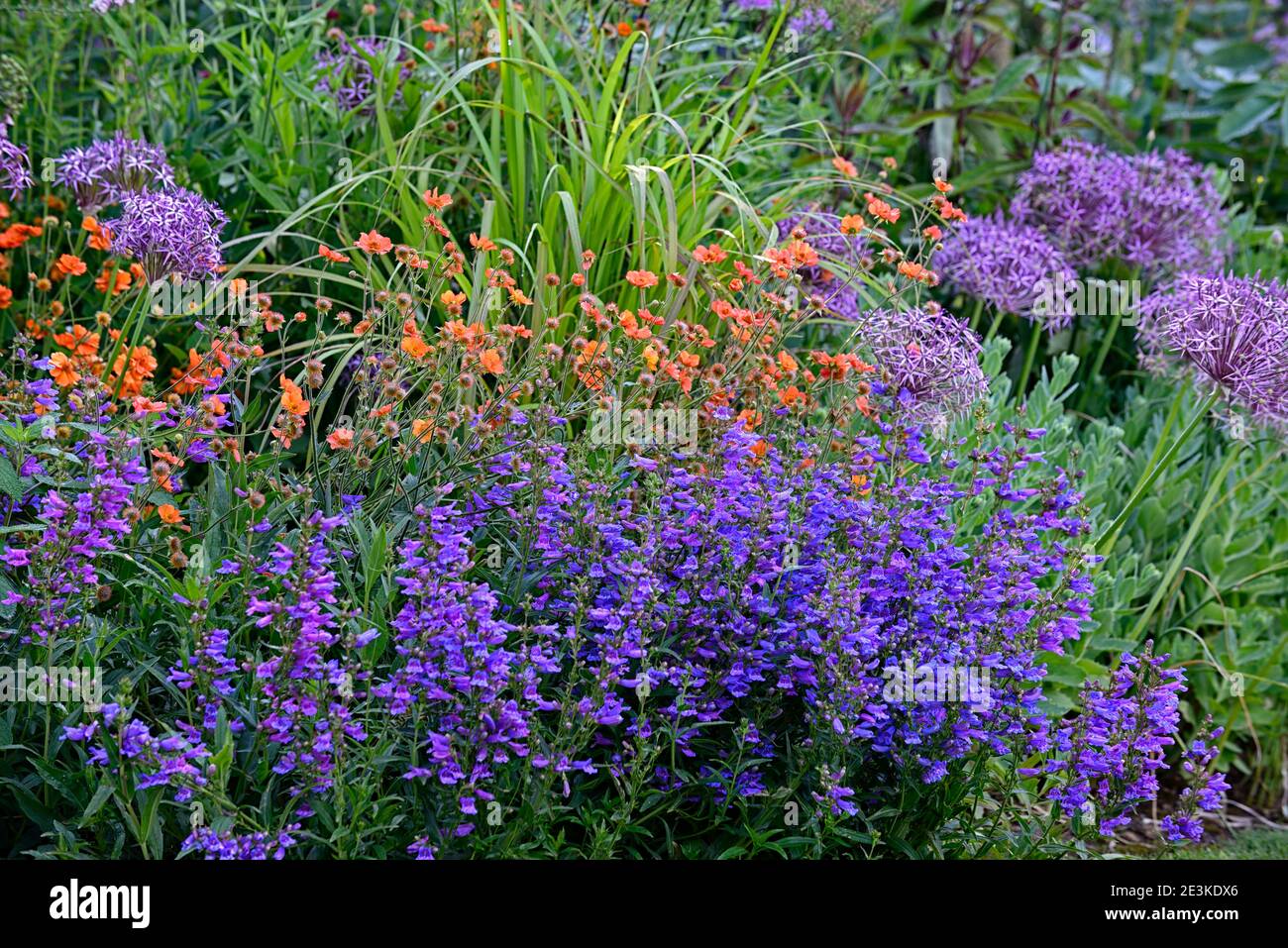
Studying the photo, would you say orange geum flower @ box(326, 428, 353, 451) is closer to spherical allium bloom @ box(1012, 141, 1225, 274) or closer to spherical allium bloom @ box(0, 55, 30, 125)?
spherical allium bloom @ box(0, 55, 30, 125)

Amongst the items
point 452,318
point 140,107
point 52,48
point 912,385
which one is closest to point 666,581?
point 452,318

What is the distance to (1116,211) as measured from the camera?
15.5 ft

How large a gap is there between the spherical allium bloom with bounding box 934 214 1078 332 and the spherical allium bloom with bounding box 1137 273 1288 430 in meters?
0.71

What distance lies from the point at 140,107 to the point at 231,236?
76cm

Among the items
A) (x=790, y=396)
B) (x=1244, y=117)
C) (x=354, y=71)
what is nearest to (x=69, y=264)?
(x=354, y=71)

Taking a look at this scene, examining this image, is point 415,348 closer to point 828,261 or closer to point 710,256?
point 710,256

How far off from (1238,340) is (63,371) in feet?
9.13

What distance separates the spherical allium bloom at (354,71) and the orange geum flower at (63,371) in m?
1.58

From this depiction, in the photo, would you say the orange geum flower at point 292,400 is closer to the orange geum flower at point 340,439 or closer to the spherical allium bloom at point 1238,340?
the orange geum flower at point 340,439

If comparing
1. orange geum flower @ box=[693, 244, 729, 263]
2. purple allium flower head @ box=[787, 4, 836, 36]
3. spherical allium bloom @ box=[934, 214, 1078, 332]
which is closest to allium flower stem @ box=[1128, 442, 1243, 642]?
spherical allium bloom @ box=[934, 214, 1078, 332]

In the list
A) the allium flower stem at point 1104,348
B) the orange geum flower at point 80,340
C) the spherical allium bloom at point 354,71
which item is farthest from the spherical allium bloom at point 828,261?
the orange geum flower at point 80,340

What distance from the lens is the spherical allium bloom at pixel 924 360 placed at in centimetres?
342

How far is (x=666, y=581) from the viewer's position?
288cm
